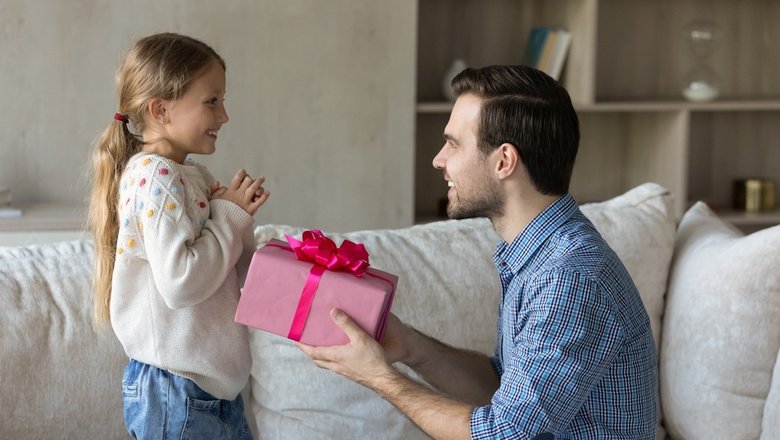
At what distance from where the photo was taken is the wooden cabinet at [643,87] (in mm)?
3389

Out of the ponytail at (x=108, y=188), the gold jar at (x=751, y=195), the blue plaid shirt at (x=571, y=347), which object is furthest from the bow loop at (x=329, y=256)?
the gold jar at (x=751, y=195)

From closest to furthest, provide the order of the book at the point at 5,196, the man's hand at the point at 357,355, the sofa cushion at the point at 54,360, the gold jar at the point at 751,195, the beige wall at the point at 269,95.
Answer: the man's hand at the point at 357,355
the sofa cushion at the point at 54,360
the book at the point at 5,196
the beige wall at the point at 269,95
the gold jar at the point at 751,195

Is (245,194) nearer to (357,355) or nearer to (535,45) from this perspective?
(357,355)

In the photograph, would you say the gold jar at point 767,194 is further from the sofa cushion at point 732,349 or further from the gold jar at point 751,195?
the sofa cushion at point 732,349

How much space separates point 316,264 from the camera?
1.51 meters

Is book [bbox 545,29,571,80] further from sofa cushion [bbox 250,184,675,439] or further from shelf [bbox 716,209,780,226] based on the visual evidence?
sofa cushion [bbox 250,184,675,439]

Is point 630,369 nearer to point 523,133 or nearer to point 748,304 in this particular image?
point 523,133

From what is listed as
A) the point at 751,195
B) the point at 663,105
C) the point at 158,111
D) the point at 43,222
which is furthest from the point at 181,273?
the point at 751,195

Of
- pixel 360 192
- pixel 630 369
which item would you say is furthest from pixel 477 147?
pixel 360 192

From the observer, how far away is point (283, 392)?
76.4 inches

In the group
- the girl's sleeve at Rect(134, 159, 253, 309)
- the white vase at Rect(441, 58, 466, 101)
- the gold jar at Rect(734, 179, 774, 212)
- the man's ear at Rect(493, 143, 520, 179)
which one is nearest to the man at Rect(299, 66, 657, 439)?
the man's ear at Rect(493, 143, 520, 179)

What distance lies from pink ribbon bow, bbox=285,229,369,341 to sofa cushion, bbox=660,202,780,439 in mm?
776

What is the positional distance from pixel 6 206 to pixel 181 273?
1.43 metres

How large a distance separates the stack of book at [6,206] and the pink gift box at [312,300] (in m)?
1.36
